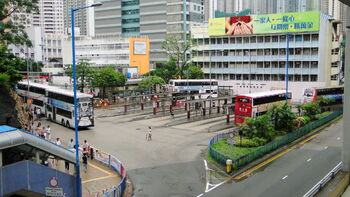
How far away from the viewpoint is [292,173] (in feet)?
75.6

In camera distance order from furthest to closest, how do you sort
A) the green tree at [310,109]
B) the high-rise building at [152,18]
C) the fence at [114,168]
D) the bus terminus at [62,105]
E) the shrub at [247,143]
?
1. the high-rise building at [152,18]
2. the green tree at [310,109]
3. the bus terminus at [62,105]
4. the shrub at [247,143]
5. the fence at [114,168]

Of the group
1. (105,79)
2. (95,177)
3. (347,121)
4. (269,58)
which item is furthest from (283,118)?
(269,58)

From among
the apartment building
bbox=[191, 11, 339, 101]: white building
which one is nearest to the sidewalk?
bbox=[191, 11, 339, 101]: white building

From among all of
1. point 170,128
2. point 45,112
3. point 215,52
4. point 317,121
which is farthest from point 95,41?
point 317,121

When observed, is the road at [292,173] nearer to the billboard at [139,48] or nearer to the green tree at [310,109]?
the green tree at [310,109]

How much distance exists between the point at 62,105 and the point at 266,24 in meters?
44.9

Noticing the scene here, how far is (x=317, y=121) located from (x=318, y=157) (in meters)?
12.1

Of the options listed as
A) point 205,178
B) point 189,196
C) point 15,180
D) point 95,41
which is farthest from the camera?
point 95,41

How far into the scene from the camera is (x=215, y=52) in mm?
77062

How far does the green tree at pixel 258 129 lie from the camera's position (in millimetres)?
29734

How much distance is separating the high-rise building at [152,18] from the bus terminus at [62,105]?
59323mm

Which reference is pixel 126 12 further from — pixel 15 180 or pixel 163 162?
pixel 15 180

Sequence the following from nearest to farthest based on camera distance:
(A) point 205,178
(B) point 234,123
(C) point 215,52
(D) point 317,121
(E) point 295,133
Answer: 1. (A) point 205,178
2. (E) point 295,133
3. (D) point 317,121
4. (B) point 234,123
5. (C) point 215,52

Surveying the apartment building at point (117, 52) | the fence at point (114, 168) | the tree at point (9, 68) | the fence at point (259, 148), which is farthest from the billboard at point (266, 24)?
the tree at point (9, 68)
